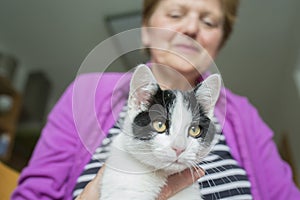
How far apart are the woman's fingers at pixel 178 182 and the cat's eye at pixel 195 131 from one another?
0.11 ft

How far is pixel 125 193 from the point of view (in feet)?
1.02

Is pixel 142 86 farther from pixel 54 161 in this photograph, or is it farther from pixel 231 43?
pixel 231 43

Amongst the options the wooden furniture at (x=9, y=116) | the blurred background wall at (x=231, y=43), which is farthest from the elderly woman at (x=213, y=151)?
the wooden furniture at (x=9, y=116)

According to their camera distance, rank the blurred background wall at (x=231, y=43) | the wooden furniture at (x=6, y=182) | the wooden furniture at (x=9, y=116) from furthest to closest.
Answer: the wooden furniture at (x=9, y=116), the blurred background wall at (x=231, y=43), the wooden furniture at (x=6, y=182)

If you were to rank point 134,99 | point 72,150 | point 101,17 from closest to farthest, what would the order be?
point 134,99, point 72,150, point 101,17

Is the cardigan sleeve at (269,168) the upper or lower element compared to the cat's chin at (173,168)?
lower

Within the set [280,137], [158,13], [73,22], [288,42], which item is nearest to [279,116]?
[280,137]

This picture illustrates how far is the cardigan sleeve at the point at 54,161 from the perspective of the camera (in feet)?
1.42

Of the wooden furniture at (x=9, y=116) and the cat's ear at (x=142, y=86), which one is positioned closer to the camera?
the cat's ear at (x=142, y=86)

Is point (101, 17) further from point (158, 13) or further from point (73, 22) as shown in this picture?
point (158, 13)

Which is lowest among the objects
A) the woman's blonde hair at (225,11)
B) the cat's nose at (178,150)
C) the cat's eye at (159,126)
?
the cat's nose at (178,150)

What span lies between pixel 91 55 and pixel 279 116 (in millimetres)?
462

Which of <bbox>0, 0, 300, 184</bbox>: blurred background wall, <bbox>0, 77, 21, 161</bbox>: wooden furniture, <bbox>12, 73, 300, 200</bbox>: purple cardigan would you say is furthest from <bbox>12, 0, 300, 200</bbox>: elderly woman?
<bbox>0, 77, 21, 161</bbox>: wooden furniture

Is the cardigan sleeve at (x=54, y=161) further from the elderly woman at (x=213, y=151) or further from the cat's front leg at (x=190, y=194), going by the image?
the cat's front leg at (x=190, y=194)
